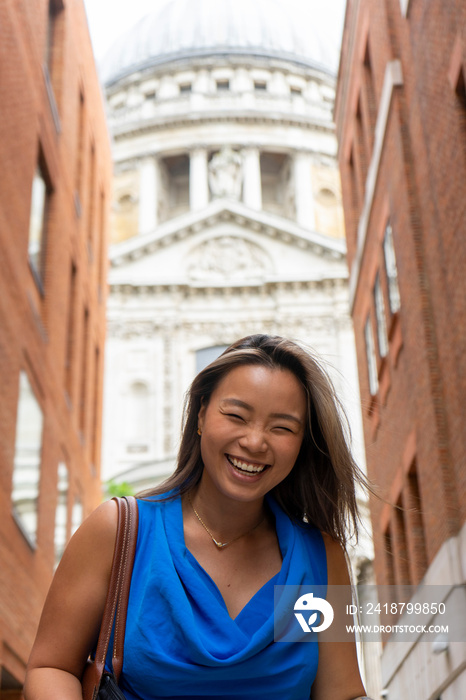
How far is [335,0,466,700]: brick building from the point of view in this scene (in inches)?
447

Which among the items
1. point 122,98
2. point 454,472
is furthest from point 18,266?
point 122,98

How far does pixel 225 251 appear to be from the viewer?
44.2 meters

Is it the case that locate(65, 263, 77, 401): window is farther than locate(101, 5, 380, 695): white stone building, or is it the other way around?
locate(101, 5, 380, 695): white stone building

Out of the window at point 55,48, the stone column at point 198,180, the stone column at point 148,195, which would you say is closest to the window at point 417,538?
the window at point 55,48

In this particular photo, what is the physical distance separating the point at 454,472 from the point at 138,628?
9705 mm

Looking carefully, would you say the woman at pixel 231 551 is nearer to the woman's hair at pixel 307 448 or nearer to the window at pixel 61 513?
the woman's hair at pixel 307 448

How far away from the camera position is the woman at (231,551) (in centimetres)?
260

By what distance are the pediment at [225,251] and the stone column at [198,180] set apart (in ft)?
51.9

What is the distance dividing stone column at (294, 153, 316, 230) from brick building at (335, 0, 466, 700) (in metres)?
40.1

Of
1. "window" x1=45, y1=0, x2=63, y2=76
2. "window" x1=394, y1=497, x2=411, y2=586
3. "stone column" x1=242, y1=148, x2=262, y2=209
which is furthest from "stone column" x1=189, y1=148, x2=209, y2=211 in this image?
"window" x1=394, y1=497, x2=411, y2=586

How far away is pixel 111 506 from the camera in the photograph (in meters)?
2.73

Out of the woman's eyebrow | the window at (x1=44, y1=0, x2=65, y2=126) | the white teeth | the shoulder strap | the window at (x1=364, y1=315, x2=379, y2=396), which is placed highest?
the window at (x1=44, y1=0, x2=65, y2=126)

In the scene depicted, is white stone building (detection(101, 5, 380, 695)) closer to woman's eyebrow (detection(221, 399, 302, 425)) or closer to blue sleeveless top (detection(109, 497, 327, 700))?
woman's eyebrow (detection(221, 399, 302, 425))

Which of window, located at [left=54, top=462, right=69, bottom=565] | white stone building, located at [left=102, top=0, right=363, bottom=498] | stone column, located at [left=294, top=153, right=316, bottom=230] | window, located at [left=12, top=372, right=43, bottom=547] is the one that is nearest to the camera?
window, located at [left=12, top=372, right=43, bottom=547]
